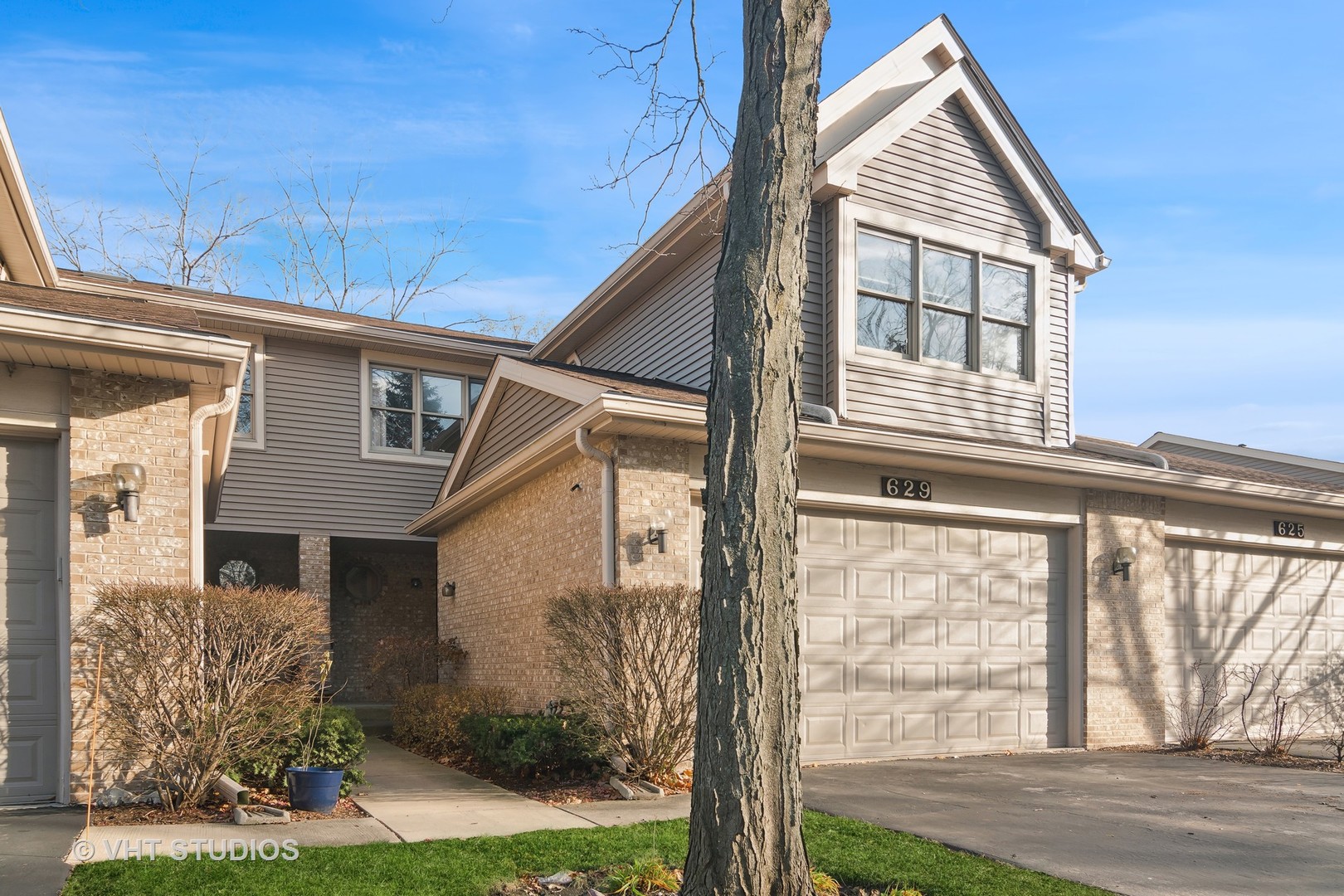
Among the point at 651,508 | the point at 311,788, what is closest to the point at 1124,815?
the point at 651,508

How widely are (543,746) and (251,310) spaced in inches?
371

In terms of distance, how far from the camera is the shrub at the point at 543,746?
A: 8.60 meters

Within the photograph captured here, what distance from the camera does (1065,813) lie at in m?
7.43

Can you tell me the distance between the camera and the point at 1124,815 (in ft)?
24.4

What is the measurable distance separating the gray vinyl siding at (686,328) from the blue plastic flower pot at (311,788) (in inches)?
223

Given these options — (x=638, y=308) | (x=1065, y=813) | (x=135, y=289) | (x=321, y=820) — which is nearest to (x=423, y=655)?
(x=638, y=308)

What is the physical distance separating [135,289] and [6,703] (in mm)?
9794

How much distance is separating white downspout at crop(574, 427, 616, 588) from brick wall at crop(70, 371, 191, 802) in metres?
3.24

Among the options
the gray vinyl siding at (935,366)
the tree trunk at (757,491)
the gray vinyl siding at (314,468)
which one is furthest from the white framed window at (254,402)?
the tree trunk at (757,491)

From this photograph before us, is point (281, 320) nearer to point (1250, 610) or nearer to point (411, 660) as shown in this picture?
point (411, 660)

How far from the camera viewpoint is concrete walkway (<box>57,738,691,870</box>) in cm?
589

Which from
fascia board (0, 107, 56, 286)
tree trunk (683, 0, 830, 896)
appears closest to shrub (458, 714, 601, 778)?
tree trunk (683, 0, 830, 896)

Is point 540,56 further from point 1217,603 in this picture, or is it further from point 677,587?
point 1217,603

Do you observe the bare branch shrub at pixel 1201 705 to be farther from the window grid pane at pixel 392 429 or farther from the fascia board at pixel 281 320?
the window grid pane at pixel 392 429
